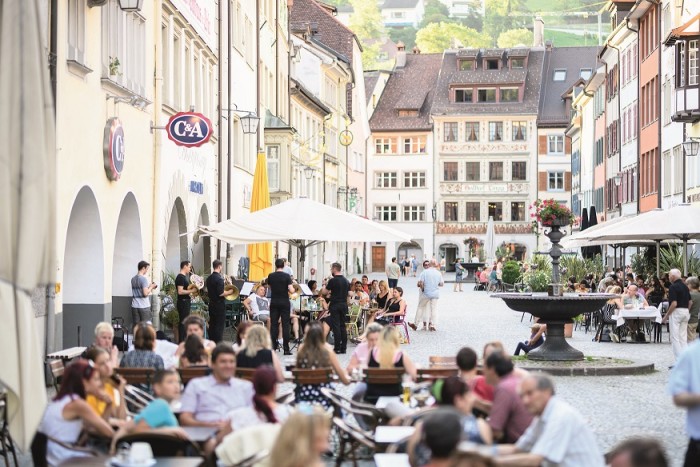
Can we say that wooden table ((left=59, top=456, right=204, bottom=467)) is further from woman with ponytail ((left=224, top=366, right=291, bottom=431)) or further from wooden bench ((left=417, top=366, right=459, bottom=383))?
wooden bench ((left=417, top=366, right=459, bottom=383))

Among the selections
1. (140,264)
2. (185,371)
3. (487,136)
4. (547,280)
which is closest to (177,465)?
(185,371)

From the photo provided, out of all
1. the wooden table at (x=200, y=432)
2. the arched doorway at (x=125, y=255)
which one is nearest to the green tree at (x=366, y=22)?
the arched doorway at (x=125, y=255)

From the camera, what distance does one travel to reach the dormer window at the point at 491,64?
317ft

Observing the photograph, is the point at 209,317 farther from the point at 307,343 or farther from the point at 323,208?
the point at 307,343

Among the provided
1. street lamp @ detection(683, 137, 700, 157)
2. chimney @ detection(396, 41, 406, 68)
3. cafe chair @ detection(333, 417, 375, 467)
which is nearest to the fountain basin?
cafe chair @ detection(333, 417, 375, 467)

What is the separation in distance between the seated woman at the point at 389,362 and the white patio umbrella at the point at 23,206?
16.0 ft

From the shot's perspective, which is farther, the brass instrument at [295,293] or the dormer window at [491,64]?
the dormer window at [491,64]

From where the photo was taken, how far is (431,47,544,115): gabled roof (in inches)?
3733

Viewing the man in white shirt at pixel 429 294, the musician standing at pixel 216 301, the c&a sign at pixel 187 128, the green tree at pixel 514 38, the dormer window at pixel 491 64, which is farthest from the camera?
the green tree at pixel 514 38

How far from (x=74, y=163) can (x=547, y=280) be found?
2396 centimetres

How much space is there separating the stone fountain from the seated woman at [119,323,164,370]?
9381 mm

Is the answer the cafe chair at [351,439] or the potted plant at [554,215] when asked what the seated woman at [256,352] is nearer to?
the cafe chair at [351,439]

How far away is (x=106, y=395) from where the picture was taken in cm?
1070

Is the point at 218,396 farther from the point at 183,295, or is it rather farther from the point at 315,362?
the point at 183,295
